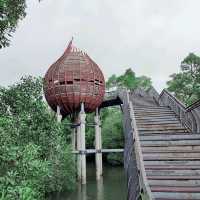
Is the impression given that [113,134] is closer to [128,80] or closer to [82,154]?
[128,80]

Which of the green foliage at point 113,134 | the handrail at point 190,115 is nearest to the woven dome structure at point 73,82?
the green foliage at point 113,134

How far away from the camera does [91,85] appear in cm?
2309

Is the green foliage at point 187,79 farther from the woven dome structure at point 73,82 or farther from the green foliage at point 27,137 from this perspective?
the green foliage at point 27,137

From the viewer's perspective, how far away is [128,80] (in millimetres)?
40719

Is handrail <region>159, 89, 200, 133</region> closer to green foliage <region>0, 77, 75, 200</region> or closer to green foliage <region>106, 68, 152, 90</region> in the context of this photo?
green foliage <region>0, 77, 75, 200</region>

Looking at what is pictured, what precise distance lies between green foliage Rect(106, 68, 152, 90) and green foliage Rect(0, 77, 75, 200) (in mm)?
33087

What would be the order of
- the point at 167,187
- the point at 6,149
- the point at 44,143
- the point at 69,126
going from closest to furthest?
the point at 6,149, the point at 167,187, the point at 44,143, the point at 69,126

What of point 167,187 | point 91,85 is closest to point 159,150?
point 167,187

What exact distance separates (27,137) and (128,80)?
113 feet

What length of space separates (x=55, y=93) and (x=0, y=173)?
18419 mm

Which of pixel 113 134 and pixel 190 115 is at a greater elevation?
pixel 113 134

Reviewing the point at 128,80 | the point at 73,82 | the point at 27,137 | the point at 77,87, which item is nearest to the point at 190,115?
the point at 27,137

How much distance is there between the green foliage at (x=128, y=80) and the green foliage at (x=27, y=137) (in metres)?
33.1

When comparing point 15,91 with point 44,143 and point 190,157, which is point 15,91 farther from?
point 190,157
